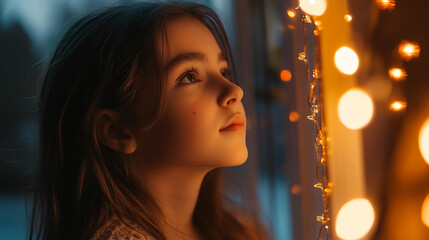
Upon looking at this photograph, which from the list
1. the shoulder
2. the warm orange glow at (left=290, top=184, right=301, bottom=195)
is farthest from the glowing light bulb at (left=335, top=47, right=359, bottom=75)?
the warm orange glow at (left=290, top=184, right=301, bottom=195)

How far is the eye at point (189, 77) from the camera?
0.81m

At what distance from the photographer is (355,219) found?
27.9 inches

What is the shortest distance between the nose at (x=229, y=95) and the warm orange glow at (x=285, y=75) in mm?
466

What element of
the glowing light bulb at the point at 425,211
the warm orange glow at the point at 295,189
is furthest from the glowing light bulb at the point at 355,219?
the warm orange glow at the point at 295,189

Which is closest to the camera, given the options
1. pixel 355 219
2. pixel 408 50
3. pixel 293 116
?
pixel 408 50

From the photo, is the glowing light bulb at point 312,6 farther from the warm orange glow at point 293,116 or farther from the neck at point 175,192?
the warm orange glow at point 293,116

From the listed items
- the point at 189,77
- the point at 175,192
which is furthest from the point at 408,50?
the point at 175,192

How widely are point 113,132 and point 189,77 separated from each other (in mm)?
179

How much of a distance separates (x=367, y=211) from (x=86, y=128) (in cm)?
51

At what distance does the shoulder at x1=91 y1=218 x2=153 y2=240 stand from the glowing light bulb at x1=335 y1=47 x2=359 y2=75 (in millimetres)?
449

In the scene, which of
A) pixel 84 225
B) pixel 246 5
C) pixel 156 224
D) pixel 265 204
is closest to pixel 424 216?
pixel 156 224

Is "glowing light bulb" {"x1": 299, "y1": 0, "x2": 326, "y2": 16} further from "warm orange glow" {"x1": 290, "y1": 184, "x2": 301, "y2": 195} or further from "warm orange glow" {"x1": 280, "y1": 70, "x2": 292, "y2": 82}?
"warm orange glow" {"x1": 290, "y1": 184, "x2": 301, "y2": 195}

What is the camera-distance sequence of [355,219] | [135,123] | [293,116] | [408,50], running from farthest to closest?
[293,116], [135,123], [355,219], [408,50]

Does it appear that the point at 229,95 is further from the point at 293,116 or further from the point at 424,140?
the point at 293,116
